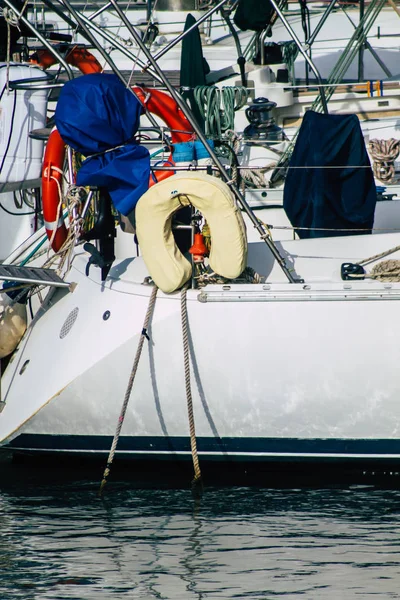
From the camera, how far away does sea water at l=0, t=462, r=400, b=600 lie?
542 centimetres

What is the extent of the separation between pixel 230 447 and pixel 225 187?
175 centimetres

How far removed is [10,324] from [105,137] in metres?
2.10

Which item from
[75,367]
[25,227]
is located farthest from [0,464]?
[25,227]

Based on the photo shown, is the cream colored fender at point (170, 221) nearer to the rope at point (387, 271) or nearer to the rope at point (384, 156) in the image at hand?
the rope at point (387, 271)

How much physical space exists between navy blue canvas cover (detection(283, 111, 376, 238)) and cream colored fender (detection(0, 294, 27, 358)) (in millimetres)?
2407

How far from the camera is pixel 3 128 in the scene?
823cm

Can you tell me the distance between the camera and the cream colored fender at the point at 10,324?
8352mm

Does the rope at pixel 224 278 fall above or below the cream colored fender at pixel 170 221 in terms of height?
below

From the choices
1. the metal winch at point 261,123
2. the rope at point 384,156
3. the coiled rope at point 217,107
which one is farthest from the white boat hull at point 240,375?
the metal winch at point 261,123

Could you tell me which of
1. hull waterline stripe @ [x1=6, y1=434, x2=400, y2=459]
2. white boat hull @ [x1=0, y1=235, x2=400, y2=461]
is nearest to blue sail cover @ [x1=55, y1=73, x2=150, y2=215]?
white boat hull @ [x1=0, y1=235, x2=400, y2=461]

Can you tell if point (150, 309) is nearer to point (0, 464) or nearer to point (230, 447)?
point (230, 447)

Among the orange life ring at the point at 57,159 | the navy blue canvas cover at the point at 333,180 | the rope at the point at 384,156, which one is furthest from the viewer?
the rope at the point at 384,156

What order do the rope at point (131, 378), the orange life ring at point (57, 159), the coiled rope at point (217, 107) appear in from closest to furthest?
the rope at point (131, 378)
the orange life ring at point (57, 159)
the coiled rope at point (217, 107)

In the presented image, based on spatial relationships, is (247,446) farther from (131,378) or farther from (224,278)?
(224,278)
